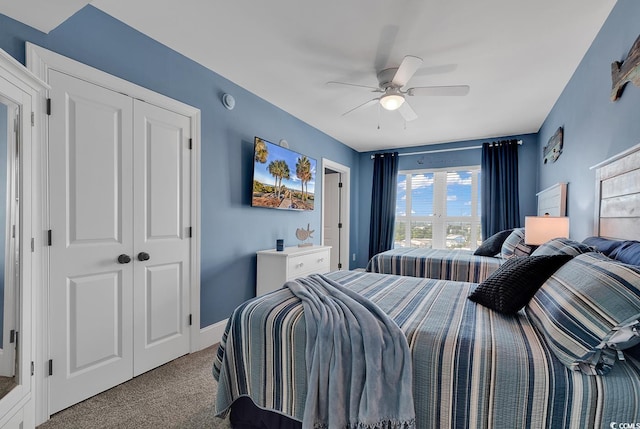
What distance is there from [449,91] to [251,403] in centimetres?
273

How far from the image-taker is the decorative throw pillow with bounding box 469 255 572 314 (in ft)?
4.90

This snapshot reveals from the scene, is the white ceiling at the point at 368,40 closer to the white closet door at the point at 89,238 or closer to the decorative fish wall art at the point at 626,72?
the decorative fish wall art at the point at 626,72

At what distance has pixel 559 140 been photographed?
123 inches

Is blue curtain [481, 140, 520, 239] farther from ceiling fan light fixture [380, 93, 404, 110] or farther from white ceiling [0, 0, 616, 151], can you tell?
ceiling fan light fixture [380, 93, 404, 110]

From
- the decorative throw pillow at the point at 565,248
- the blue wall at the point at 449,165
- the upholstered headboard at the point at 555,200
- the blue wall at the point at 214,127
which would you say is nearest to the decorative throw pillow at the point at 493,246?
the upholstered headboard at the point at 555,200

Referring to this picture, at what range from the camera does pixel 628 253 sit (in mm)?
1399

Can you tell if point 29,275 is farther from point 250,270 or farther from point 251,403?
point 250,270

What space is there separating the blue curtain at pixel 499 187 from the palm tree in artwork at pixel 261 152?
3.63 meters

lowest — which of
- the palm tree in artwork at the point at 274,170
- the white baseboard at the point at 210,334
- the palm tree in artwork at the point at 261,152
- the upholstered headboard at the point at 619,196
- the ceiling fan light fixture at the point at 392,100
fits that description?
the white baseboard at the point at 210,334

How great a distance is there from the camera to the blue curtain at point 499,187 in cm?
465

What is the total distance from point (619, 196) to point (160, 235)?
3.07m

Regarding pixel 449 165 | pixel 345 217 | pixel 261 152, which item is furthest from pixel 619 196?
pixel 345 217

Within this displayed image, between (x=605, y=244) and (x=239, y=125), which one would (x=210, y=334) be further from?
(x=605, y=244)

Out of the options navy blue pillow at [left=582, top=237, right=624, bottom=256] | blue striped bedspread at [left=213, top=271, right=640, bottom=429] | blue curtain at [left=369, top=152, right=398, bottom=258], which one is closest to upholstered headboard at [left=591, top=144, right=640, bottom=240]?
navy blue pillow at [left=582, top=237, right=624, bottom=256]
